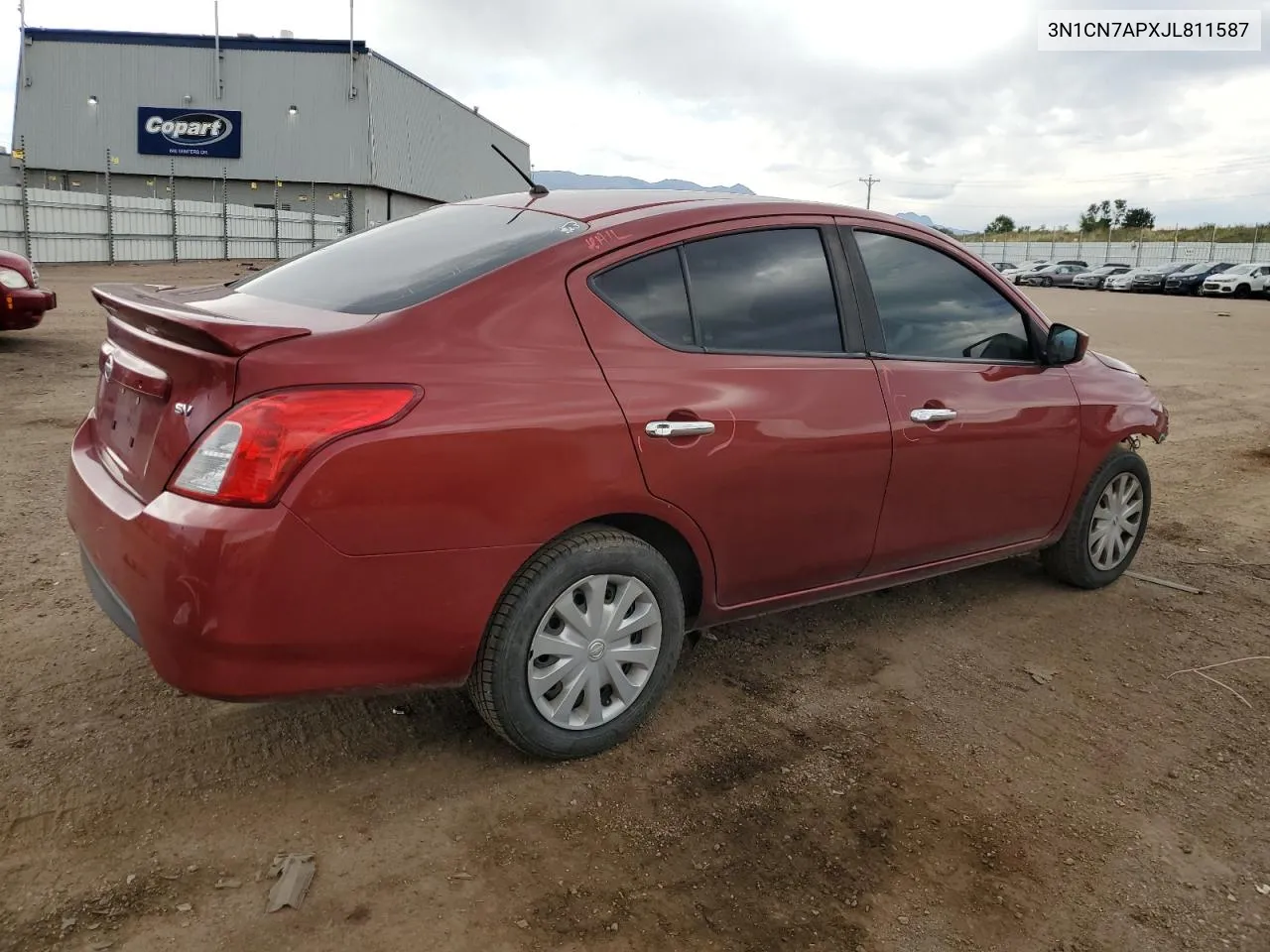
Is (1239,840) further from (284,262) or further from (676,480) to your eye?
(284,262)

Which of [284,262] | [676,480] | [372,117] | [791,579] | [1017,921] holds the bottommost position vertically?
[1017,921]

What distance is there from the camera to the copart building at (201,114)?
39.6 m

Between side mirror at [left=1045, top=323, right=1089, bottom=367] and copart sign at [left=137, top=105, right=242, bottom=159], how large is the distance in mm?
41862

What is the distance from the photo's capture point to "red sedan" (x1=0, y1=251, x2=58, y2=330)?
31.6ft

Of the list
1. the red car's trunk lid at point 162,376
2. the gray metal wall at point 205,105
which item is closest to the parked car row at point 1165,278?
the gray metal wall at point 205,105

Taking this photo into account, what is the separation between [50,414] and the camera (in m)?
7.41

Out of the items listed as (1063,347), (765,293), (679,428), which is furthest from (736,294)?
(1063,347)

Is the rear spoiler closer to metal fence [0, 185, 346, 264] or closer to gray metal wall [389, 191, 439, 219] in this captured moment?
metal fence [0, 185, 346, 264]

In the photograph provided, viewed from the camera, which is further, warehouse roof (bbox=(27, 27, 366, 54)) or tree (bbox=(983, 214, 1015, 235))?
tree (bbox=(983, 214, 1015, 235))

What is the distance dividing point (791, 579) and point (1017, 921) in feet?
4.29

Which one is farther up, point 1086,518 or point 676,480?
point 676,480

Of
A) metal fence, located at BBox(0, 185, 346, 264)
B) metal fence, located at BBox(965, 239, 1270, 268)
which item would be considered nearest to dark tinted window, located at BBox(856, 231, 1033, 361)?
metal fence, located at BBox(0, 185, 346, 264)

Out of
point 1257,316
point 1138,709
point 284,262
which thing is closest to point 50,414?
point 284,262

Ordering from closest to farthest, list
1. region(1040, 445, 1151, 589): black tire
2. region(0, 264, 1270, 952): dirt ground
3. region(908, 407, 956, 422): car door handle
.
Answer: region(0, 264, 1270, 952): dirt ground
region(908, 407, 956, 422): car door handle
region(1040, 445, 1151, 589): black tire
